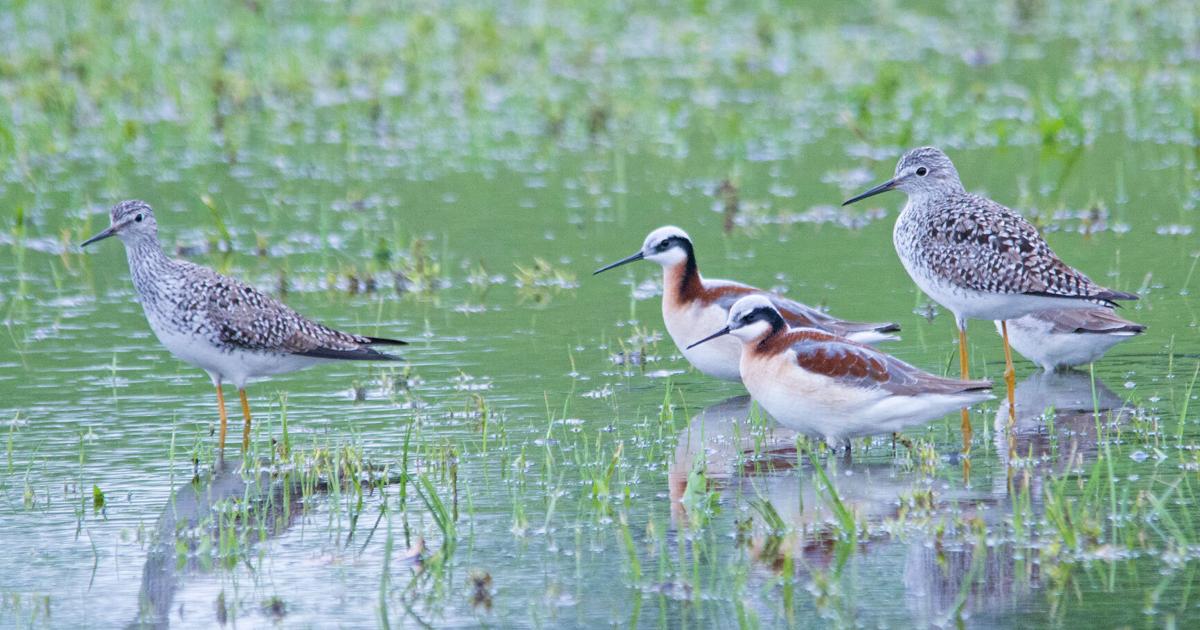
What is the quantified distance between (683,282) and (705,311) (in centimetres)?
39

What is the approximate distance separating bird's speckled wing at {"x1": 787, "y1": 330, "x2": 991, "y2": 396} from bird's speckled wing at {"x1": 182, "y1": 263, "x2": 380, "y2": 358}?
293 cm

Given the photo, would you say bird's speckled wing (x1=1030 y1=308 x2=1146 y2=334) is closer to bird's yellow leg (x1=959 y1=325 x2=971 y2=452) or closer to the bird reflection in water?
the bird reflection in water

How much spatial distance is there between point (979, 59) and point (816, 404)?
1587 centimetres

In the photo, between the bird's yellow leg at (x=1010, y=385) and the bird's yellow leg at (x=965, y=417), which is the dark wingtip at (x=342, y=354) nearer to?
the bird's yellow leg at (x=965, y=417)

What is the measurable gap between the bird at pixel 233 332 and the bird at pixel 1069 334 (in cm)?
415

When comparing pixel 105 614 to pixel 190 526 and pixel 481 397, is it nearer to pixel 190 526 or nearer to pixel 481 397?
pixel 190 526

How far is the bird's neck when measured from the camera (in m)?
12.5

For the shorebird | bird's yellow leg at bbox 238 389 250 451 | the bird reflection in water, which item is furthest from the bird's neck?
bird's yellow leg at bbox 238 389 250 451

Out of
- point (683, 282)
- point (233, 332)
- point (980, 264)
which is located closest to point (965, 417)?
point (980, 264)

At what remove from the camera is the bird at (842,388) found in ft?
31.3

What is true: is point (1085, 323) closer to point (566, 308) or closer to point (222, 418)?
point (566, 308)

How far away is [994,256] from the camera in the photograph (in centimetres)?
1083

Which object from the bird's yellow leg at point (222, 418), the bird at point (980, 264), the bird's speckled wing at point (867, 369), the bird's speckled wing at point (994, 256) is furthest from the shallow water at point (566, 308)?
the bird's speckled wing at point (994, 256)

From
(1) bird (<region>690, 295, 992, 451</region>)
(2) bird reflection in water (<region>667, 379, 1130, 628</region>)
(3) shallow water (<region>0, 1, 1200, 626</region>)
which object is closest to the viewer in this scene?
(2) bird reflection in water (<region>667, 379, 1130, 628</region>)
